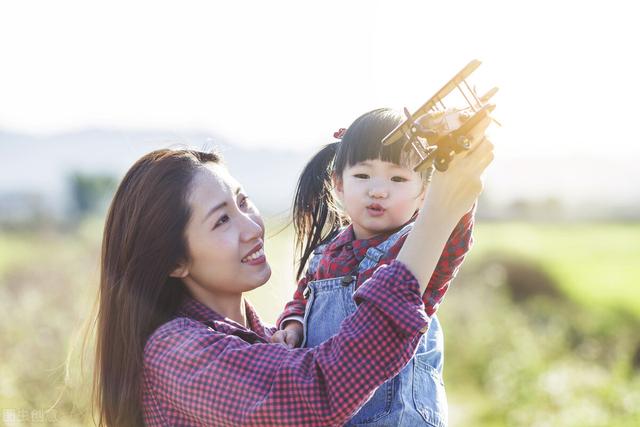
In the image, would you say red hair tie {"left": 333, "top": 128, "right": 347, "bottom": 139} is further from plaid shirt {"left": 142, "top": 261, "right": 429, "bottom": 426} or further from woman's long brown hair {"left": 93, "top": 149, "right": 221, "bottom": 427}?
plaid shirt {"left": 142, "top": 261, "right": 429, "bottom": 426}

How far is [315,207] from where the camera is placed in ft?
9.37

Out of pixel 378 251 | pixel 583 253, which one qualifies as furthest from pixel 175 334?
pixel 583 253

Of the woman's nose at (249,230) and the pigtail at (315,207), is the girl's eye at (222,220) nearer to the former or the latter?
the woman's nose at (249,230)

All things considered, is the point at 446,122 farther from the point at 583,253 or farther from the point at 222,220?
the point at 583,253

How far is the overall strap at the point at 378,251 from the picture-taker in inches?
90.8

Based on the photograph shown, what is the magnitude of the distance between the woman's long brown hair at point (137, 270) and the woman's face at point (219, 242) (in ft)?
0.11

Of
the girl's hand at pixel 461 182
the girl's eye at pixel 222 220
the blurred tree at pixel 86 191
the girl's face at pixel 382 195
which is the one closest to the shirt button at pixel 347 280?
the girl's face at pixel 382 195

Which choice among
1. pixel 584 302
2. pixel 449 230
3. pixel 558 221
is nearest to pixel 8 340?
pixel 449 230

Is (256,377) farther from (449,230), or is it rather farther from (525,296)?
(525,296)

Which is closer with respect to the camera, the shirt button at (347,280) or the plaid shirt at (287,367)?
the plaid shirt at (287,367)

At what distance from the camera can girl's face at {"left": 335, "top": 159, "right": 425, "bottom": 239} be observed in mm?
2375

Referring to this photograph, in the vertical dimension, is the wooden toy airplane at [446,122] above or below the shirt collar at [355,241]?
above

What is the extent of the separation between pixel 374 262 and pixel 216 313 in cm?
52

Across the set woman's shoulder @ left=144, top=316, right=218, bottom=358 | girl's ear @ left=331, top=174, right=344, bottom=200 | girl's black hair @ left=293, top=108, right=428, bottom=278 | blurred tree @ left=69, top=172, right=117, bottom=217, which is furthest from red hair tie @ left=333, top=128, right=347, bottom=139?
blurred tree @ left=69, top=172, right=117, bottom=217
